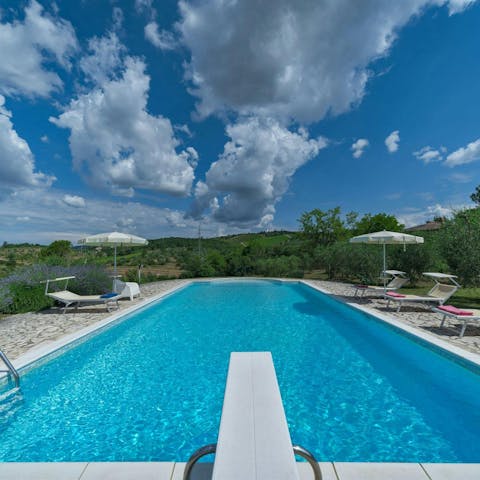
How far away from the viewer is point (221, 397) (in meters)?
3.52

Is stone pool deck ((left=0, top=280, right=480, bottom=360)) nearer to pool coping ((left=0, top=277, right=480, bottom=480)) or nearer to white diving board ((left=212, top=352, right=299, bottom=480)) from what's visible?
pool coping ((left=0, top=277, right=480, bottom=480))

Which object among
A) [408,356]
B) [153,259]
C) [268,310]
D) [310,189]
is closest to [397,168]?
[310,189]

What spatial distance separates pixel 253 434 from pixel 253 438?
0.04 meters

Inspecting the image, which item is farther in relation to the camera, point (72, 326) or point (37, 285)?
point (37, 285)

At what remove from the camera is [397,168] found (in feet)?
55.0

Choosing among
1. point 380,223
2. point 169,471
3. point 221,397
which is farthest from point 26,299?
point 380,223

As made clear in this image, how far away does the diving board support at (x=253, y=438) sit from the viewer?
3.87 feet

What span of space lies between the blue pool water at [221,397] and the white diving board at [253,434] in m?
1.22

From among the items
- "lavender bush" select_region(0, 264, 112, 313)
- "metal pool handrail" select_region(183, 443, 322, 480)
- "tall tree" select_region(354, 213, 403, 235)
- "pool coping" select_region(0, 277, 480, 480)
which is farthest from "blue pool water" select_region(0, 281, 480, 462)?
"tall tree" select_region(354, 213, 403, 235)

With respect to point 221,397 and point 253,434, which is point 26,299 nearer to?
point 221,397

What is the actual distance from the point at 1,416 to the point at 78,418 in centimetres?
91

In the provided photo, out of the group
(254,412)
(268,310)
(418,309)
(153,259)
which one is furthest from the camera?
(153,259)

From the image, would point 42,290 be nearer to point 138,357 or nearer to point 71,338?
point 71,338

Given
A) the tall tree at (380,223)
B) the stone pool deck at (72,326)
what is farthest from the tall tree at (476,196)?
the stone pool deck at (72,326)
